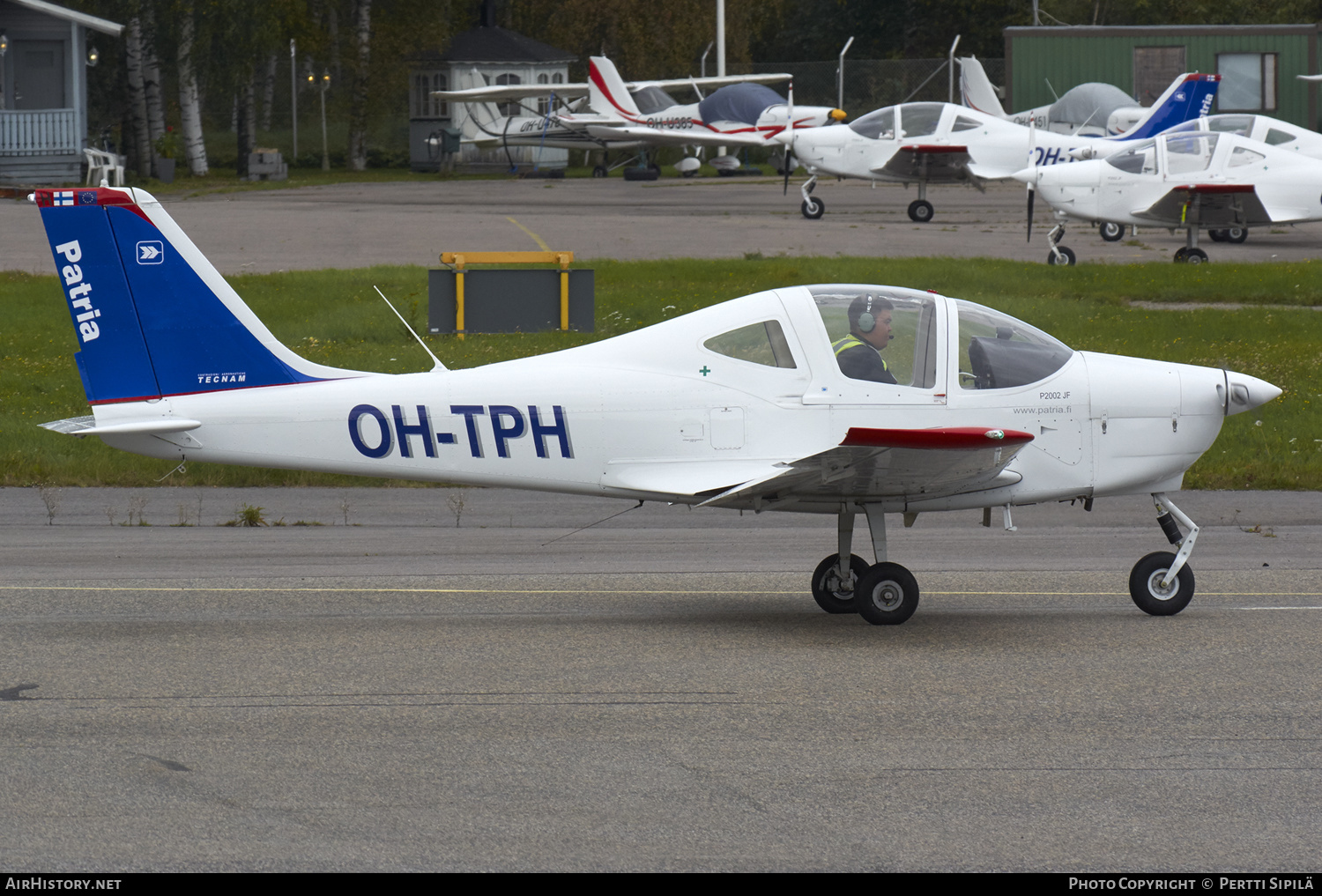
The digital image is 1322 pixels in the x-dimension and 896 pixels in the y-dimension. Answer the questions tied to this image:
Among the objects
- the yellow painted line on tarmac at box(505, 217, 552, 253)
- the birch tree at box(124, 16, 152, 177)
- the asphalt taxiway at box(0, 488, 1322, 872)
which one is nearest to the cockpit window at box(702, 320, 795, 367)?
the asphalt taxiway at box(0, 488, 1322, 872)

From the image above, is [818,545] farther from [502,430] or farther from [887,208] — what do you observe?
[887,208]

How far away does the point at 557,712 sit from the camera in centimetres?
712

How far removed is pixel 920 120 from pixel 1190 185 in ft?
28.8

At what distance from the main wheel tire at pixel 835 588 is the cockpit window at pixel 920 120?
27384mm

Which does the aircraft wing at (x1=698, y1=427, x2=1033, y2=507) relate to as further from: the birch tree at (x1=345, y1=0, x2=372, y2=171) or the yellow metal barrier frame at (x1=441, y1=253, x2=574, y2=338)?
the birch tree at (x1=345, y1=0, x2=372, y2=171)

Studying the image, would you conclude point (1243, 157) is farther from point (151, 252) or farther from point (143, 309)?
point (143, 309)

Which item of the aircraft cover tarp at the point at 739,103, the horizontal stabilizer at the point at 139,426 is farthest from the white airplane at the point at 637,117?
the horizontal stabilizer at the point at 139,426

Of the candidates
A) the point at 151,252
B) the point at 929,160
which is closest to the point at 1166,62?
the point at 929,160

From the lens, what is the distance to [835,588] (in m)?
9.31

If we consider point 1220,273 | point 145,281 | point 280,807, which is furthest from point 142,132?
point 280,807

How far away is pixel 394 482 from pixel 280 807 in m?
9.18

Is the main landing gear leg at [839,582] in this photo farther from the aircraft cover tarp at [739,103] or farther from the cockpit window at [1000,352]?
the aircraft cover tarp at [739,103]

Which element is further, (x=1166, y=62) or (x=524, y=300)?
(x=1166, y=62)

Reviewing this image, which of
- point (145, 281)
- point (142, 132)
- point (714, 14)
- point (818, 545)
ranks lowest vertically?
point (818, 545)
